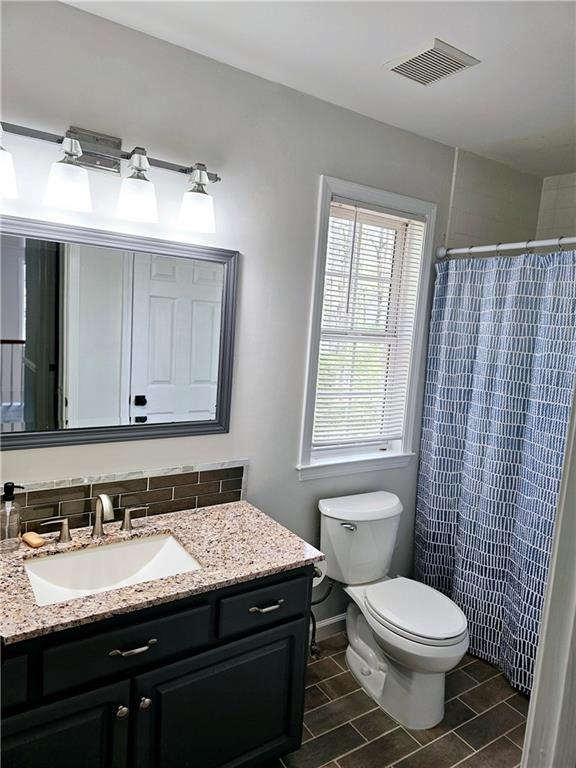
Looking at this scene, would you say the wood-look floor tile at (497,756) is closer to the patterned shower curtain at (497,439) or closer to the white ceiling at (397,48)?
the patterned shower curtain at (497,439)

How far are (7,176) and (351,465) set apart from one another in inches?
74.9

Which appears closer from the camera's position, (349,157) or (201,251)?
(201,251)

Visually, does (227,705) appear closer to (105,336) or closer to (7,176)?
(105,336)

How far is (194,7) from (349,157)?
3.19ft

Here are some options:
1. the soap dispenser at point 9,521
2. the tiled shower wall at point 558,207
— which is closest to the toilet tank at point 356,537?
the soap dispenser at point 9,521

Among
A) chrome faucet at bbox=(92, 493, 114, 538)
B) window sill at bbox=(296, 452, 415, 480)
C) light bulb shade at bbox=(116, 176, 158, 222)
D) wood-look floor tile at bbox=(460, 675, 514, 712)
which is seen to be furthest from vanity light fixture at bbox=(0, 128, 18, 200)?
wood-look floor tile at bbox=(460, 675, 514, 712)

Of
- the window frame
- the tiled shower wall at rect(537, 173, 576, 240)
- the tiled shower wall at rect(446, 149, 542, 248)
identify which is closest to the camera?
the window frame

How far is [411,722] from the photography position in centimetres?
218

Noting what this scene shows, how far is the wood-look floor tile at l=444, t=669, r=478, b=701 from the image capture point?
2.42 meters

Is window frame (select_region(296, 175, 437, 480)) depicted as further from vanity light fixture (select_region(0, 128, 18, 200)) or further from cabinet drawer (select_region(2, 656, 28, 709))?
cabinet drawer (select_region(2, 656, 28, 709))

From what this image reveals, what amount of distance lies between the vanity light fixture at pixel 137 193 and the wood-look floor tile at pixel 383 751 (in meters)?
2.13

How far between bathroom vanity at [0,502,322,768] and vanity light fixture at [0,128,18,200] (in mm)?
1120

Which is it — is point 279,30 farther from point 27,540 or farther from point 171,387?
point 27,540

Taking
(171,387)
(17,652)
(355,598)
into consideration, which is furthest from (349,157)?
(17,652)
